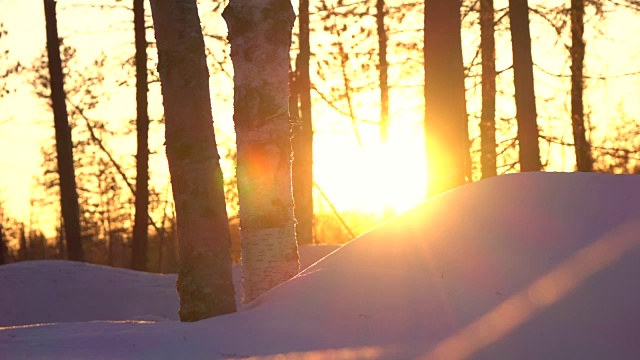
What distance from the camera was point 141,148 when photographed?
18.9 meters

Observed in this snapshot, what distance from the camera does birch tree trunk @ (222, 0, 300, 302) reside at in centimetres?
682

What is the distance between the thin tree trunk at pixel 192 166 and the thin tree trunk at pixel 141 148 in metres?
11.7

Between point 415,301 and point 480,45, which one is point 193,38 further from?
point 480,45

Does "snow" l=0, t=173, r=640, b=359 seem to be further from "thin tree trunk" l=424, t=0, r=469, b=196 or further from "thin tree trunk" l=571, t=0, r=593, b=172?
"thin tree trunk" l=571, t=0, r=593, b=172

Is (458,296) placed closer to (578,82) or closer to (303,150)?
(578,82)

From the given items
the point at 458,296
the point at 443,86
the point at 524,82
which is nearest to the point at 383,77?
the point at 524,82

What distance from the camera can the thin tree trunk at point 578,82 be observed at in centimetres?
1673

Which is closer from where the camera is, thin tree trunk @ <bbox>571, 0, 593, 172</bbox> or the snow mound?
the snow mound

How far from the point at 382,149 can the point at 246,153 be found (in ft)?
51.3

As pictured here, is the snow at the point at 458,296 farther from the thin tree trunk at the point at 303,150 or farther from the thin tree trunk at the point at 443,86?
the thin tree trunk at the point at 303,150

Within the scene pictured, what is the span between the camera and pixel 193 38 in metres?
7.09

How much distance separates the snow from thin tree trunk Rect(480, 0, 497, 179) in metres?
11.4

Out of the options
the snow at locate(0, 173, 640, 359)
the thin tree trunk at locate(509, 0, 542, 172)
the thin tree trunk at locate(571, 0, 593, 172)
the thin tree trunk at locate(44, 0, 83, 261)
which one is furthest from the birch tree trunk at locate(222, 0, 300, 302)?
the thin tree trunk at locate(44, 0, 83, 261)

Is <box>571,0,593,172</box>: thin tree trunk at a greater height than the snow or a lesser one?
greater
